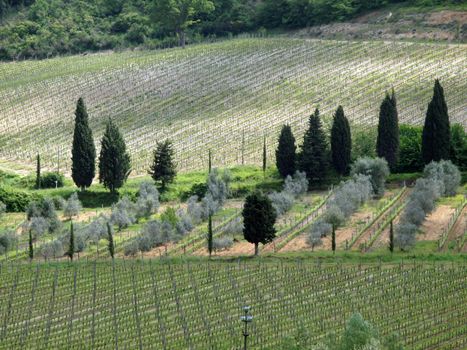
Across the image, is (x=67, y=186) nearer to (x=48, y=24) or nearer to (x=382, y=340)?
(x=382, y=340)

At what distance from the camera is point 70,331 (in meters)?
69.4

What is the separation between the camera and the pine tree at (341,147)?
104938 mm

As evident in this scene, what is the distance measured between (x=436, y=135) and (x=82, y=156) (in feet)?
92.2

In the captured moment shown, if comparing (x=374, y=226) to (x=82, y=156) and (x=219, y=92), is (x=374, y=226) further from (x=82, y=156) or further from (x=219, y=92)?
(x=219, y=92)

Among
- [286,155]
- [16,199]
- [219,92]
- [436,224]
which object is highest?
[219,92]

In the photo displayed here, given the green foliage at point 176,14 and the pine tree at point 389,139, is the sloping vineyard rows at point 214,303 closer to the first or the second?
the pine tree at point 389,139

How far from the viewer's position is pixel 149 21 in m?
175

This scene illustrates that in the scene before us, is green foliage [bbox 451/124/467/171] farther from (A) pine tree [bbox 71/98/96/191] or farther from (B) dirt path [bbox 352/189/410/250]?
(A) pine tree [bbox 71/98/96/191]

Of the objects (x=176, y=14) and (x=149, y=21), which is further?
(x=149, y=21)

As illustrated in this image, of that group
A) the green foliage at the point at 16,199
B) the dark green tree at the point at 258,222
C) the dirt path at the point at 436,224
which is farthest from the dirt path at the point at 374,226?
the green foliage at the point at 16,199

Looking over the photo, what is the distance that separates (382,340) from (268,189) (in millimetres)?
43400

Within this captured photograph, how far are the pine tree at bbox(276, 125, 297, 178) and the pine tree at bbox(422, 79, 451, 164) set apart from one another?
10.4 meters

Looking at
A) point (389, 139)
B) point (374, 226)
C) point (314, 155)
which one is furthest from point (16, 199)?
point (389, 139)

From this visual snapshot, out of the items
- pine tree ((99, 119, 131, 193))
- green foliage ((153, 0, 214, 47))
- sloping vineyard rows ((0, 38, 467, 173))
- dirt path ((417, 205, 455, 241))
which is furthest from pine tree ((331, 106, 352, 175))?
green foliage ((153, 0, 214, 47))
